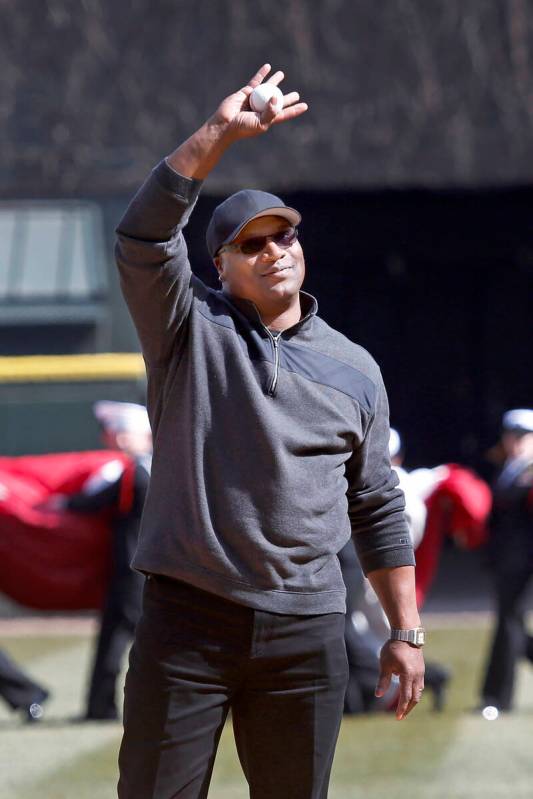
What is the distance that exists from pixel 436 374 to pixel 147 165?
592 cm

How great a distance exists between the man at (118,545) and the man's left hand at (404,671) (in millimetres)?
5576

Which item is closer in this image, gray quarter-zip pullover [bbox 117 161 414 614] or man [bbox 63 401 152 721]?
gray quarter-zip pullover [bbox 117 161 414 614]

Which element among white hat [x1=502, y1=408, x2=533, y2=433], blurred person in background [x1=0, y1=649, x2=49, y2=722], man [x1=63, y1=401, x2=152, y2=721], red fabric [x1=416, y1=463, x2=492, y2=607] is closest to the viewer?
blurred person in background [x1=0, y1=649, x2=49, y2=722]

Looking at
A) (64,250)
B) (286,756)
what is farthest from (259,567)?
(64,250)

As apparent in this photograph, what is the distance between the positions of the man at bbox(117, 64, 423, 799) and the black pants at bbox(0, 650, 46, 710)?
5.69m

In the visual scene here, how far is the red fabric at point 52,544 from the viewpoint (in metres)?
10.3

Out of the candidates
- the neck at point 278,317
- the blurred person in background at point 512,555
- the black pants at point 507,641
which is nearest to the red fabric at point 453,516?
the blurred person in background at point 512,555

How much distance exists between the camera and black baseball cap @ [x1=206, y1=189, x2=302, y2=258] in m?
3.80

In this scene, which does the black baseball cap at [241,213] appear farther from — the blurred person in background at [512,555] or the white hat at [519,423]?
the white hat at [519,423]

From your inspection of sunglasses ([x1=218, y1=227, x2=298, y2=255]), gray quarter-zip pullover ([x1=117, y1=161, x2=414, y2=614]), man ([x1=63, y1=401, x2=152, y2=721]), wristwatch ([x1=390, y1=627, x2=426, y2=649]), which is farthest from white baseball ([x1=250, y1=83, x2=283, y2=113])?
man ([x1=63, y1=401, x2=152, y2=721])

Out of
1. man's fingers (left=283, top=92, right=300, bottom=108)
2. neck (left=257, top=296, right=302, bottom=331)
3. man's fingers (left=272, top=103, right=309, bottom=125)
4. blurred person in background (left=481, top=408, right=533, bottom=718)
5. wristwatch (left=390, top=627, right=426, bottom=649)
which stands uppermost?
man's fingers (left=283, top=92, right=300, bottom=108)

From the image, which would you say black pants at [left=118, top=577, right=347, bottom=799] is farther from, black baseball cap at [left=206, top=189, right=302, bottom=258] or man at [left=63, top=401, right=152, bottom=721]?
man at [left=63, top=401, right=152, bottom=721]

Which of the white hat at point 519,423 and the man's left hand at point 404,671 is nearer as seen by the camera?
the man's left hand at point 404,671

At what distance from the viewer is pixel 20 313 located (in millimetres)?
16594
